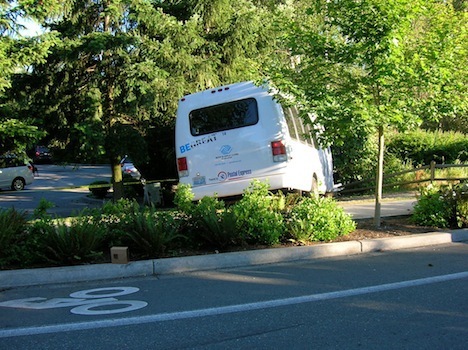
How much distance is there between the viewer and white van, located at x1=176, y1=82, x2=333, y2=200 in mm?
9266

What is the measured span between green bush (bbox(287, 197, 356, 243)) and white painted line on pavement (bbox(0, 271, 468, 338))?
5.88 feet

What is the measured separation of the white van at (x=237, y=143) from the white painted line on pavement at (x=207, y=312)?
395 centimetres

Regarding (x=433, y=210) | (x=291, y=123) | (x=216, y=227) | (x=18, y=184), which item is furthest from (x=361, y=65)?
(x=18, y=184)

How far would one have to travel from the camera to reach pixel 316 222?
721cm

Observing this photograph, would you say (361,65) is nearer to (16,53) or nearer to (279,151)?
(279,151)

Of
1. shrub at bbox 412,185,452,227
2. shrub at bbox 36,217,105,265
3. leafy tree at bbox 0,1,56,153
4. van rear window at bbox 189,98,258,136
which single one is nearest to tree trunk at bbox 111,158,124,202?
leafy tree at bbox 0,1,56,153

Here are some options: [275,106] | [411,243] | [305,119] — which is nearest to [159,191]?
[275,106]

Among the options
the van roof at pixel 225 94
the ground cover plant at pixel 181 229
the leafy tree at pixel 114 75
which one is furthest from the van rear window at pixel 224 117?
the leafy tree at pixel 114 75

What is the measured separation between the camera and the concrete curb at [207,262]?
5754 mm

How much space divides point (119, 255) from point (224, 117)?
14.8 feet

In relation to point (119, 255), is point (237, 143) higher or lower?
higher

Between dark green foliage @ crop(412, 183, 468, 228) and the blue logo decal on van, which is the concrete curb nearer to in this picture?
dark green foliage @ crop(412, 183, 468, 228)

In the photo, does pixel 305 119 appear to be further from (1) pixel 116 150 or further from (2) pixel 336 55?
(1) pixel 116 150

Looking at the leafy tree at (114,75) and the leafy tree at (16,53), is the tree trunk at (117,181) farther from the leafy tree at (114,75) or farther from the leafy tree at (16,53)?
the leafy tree at (16,53)
